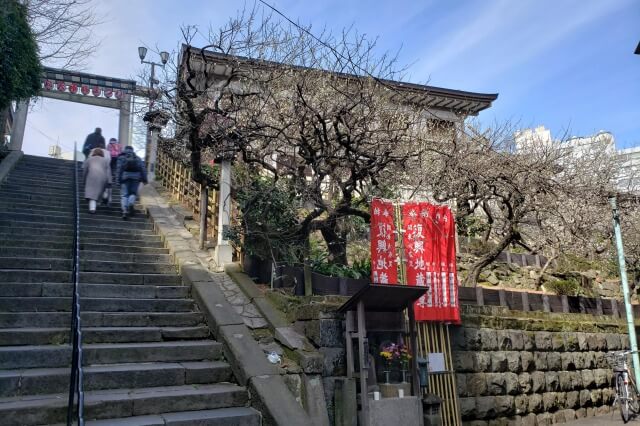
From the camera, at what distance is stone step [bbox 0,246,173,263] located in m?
7.41

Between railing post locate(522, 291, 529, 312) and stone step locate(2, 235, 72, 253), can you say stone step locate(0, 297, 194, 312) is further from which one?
railing post locate(522, 291, 529, 312)

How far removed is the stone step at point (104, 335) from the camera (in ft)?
17.5

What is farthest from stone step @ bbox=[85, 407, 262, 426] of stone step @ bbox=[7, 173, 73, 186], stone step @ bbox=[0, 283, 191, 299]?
stone step @ bbox=[7, 173, 73, 186]

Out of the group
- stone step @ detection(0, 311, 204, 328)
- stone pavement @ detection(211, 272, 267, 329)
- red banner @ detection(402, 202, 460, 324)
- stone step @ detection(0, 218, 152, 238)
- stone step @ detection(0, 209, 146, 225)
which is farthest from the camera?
stone step @ detection(0, 209, 146, 225)

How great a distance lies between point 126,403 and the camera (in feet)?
14.9

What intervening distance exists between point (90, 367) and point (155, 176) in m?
12.7

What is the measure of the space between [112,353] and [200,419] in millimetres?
1558

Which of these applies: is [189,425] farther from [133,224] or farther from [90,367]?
[133,224]

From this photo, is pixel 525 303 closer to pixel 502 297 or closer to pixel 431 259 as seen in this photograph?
pixel 502 297

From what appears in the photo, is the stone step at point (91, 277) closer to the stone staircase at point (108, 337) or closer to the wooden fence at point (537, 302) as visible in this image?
the stone staircase at point (108, 337)

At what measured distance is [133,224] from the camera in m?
10.1

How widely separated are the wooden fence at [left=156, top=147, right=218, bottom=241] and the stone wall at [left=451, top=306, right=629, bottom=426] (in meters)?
5.12

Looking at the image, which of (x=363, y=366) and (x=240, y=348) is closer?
(x=363, y=366)

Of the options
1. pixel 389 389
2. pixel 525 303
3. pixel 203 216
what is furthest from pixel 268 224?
pixel 525 303
